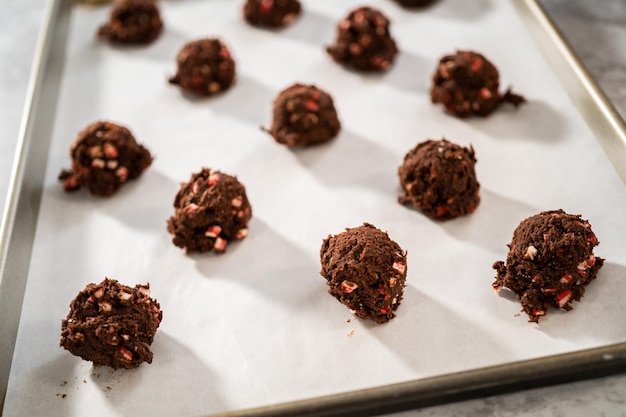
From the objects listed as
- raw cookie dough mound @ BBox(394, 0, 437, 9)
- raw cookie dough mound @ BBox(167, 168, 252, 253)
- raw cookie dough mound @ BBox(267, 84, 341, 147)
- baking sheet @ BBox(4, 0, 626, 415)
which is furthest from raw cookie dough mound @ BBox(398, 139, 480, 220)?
raw cookie dough mound @ BBox(394, 0, 437, 9)

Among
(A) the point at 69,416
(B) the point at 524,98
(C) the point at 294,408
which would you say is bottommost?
(A) the point at 69,416

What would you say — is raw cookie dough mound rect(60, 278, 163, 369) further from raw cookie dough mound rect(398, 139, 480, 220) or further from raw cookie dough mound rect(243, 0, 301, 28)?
raw cookie dough mound rect(243, 0, 301, 28)

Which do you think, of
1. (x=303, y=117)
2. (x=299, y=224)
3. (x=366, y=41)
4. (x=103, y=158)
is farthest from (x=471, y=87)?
(x=103, y=158)

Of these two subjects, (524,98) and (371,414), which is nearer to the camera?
(371,414)

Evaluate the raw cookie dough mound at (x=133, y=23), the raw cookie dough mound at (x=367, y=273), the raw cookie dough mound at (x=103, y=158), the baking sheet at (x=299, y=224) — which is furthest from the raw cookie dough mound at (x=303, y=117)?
the raw cookie dough mound at (x=133, y=23)

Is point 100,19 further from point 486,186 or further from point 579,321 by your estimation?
point 579,321

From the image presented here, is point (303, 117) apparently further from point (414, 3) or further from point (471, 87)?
point (414, 3)

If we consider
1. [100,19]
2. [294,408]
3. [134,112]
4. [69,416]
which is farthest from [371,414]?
[100,19]
